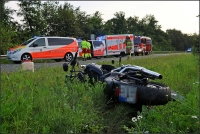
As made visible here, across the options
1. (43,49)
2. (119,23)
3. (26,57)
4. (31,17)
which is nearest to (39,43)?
(43,49)

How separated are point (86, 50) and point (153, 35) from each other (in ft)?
183

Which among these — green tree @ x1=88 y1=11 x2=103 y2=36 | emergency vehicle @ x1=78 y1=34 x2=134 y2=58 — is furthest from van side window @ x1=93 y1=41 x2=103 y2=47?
green tree @ x1=88 y1=11 x2=103 y2=36

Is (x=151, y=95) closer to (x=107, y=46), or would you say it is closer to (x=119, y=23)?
(x=107, y=46)

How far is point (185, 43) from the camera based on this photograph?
89.6 m

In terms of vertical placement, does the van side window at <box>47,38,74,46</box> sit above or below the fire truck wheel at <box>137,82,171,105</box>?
above

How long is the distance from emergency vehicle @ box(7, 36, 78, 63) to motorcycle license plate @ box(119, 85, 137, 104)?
14.8m

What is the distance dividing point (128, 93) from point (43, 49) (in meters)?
15.9

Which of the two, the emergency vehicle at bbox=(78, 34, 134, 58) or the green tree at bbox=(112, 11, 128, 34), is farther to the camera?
the green tree at bbox=(112, 11, 128, 34)

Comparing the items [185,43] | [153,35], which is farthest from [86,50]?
[185,43]

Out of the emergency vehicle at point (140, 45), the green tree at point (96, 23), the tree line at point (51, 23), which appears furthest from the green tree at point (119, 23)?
the emergency vehicle at point (140, 45)

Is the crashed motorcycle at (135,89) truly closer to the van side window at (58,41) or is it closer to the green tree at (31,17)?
the van side window at (58,41)

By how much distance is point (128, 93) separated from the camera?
4.55 m

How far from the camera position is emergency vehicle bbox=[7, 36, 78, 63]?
18.8 meters

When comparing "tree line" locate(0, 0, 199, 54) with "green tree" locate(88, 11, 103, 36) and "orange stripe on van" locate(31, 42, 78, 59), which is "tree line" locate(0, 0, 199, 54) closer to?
"green tree" locate(88, 11, 103, 36)
